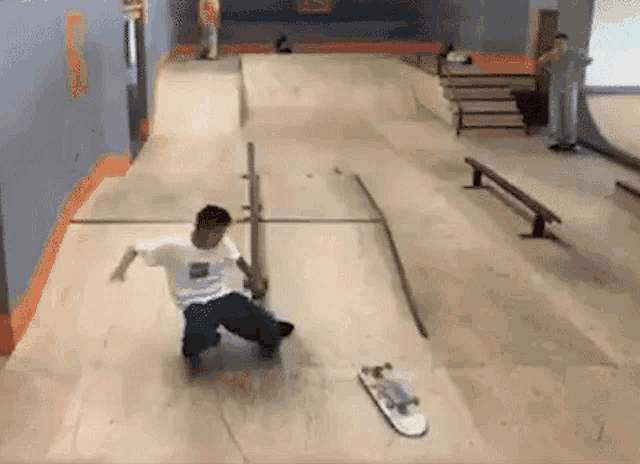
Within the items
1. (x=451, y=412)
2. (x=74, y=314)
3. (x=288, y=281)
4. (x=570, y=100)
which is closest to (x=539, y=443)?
(x=451, y=412)

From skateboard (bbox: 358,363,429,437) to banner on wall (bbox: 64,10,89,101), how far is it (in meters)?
4.53

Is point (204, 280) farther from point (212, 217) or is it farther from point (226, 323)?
point (212, 217)

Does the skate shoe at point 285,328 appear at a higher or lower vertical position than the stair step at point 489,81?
lower

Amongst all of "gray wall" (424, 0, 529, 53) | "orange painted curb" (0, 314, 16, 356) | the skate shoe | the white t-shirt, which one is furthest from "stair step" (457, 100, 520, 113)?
"orange painted curb" (0, 314, 16, 356)

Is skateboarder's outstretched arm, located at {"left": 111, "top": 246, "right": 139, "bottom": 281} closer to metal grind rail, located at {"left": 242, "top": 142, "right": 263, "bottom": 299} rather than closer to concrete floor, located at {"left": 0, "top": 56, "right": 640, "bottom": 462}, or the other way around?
concrete floor, located at {"left": 0, "top": 56, "right": 640, "bottom": 462}

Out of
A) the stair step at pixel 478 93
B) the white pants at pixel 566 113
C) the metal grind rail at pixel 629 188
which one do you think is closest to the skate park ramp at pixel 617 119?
the white pants at pixel 566 113

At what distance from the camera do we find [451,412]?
4.91 meters

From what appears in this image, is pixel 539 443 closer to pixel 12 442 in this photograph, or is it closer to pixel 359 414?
pixel 359 414

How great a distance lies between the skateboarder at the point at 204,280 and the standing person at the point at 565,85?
9749 millimetres

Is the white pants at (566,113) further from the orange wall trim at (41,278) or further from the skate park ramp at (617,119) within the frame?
Answer: the orange wall trim at (41,278)

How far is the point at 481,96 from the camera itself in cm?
1536

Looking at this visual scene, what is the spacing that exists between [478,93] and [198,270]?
1168cm

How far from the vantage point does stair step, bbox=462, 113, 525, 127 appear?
1468 centimetres

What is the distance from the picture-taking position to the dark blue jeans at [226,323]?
5133 millimetres
